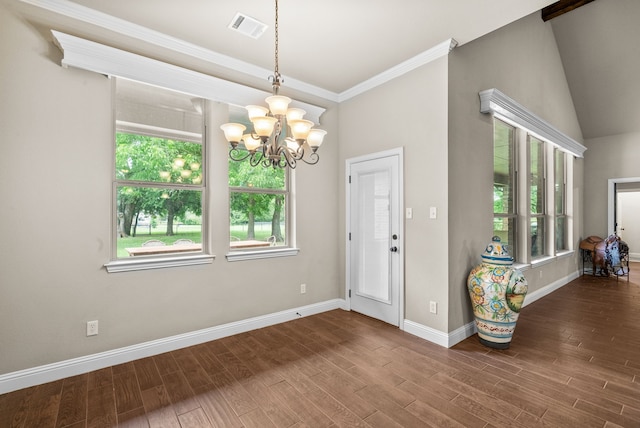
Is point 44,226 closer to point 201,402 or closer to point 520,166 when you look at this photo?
point 201,402

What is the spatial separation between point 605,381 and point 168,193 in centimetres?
405

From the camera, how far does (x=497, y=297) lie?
2.88 m

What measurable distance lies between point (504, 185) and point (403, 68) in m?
2.21

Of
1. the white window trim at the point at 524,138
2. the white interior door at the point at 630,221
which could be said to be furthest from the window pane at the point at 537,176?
the white interior door at the point at 630,221

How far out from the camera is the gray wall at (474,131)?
10.1 feet

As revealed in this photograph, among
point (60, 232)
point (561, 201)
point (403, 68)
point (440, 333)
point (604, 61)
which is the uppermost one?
point (604, 61)

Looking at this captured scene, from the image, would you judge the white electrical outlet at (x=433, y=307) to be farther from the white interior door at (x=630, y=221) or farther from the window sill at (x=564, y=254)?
the white interior door at (x=630, y=221)

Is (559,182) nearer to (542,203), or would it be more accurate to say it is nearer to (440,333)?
(542,203)

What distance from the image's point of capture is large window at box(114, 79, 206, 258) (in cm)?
277

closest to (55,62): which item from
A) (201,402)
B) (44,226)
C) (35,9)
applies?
(35,9)

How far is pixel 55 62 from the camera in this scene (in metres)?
Answer: 2.40

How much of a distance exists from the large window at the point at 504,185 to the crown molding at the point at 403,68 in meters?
1.53

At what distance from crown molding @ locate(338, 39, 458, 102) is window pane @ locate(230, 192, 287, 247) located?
165 cm

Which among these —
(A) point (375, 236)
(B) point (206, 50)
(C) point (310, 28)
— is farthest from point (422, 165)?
(B) point (206, 50)
